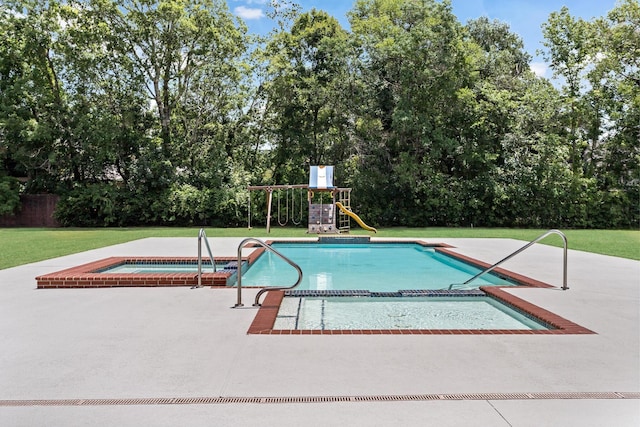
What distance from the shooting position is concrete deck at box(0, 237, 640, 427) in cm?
235

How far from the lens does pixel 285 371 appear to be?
2.92 meters

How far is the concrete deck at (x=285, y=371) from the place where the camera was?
7.72 ft

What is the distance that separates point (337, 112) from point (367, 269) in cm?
1227

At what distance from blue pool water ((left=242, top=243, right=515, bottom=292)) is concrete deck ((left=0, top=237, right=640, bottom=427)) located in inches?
97.1

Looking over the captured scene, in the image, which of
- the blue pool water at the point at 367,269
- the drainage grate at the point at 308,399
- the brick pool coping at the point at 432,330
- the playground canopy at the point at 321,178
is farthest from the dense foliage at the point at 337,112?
the drainage grate at the point at 308,399

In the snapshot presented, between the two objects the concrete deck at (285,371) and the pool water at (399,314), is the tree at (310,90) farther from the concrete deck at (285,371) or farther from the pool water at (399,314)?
the concrete deck at (285,371)

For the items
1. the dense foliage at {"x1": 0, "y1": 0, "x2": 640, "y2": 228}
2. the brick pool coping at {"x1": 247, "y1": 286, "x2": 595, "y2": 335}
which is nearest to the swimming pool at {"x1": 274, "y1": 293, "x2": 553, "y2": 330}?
the brick pool coping at {"x1": 247, "y1": 286, "x2": 595, "y2": 335}

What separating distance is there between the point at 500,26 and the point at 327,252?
23924mm

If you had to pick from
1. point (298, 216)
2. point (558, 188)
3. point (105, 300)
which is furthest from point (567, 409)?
point (558, 188)

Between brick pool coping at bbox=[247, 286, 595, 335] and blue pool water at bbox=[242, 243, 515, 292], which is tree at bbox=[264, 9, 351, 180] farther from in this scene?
brick pool coping at bbox=[247, 286, 595, 335]

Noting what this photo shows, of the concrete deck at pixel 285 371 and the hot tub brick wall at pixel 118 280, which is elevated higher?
the hot tub brick wall at pixel 118 280

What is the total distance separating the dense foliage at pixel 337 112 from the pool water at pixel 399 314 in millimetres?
13160

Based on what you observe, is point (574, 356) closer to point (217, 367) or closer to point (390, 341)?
point (390, 341)

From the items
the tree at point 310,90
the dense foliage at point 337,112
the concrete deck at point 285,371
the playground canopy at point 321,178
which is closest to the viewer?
the concrete deck at point 285,371
